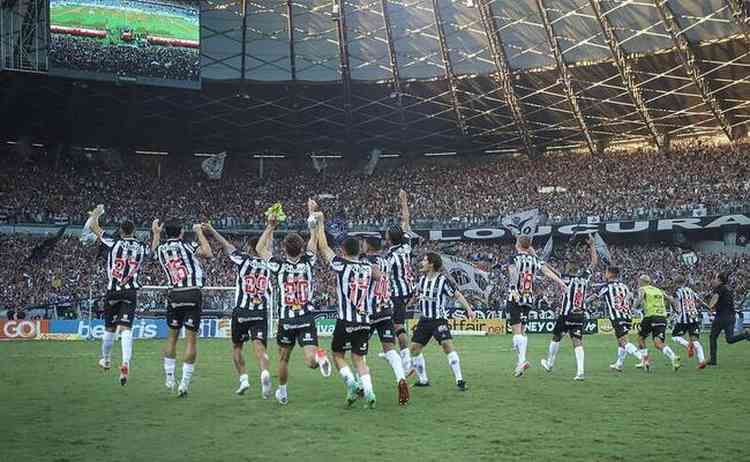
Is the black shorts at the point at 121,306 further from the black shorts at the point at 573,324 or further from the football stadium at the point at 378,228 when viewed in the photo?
the black shorts at the point at 573,324

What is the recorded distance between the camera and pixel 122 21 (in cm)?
4956

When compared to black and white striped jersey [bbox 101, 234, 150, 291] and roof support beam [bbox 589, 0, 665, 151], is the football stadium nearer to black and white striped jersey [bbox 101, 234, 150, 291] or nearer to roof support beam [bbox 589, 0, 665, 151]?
black and white striped jersey [bbox 101, 234, 150, 291]

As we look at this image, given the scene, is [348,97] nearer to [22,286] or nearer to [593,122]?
[593,122]

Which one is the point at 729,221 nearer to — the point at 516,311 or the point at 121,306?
the point at 516,311

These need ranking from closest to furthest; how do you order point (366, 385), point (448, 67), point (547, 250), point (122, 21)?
point (366, 385) < point (122, 21) < point (448, 67) < point (547, 250)

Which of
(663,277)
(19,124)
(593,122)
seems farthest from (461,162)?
(19,124)

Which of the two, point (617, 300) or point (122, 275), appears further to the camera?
point (617, 300)

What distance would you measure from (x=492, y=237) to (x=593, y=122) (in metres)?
10.5

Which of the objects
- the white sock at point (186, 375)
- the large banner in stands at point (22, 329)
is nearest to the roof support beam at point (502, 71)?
the large banner in stands at point (22, 329)

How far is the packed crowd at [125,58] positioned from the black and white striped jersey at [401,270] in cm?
3644

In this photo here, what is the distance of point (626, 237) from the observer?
63.5 m

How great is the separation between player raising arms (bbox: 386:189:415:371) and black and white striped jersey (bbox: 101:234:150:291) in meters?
4.62

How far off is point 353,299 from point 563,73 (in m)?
43.7

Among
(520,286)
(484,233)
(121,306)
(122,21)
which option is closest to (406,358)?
(520,286)
